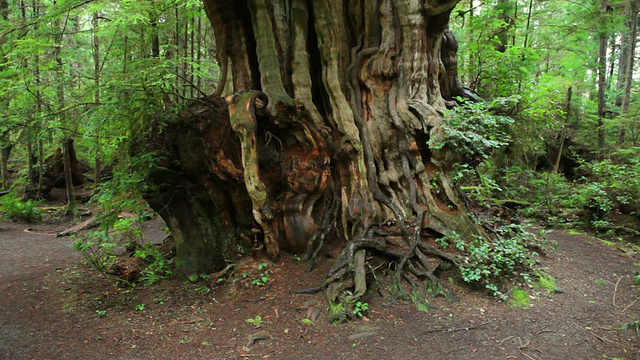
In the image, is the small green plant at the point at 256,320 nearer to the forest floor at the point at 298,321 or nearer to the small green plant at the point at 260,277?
the forest floor at the point at 298,321

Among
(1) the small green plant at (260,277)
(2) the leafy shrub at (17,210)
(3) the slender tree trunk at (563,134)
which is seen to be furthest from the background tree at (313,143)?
(2) the leafy shrub at (17,210)

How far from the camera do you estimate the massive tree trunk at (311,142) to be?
5.65 m

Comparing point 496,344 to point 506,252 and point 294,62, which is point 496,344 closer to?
point 506,252

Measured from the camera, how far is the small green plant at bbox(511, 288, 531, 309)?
14.4ft

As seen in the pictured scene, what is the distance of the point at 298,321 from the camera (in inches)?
173

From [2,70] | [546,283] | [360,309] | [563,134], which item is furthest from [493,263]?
[2,70]

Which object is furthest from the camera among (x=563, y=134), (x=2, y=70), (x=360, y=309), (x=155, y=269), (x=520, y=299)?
(x=563, y=134)

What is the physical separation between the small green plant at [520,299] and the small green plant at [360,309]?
183 cm

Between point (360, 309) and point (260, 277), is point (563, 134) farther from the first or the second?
point (260, 277)

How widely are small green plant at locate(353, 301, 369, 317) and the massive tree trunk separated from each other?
94cm

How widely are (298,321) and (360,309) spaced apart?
775 millimetres

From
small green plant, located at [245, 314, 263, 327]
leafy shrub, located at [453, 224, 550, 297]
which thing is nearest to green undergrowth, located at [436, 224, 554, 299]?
leafy shrub, located at [453, 224, 550, 297]

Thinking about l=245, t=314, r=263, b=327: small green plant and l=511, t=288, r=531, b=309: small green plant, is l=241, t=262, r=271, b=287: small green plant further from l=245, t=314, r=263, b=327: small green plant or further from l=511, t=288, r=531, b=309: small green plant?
l=511, t=288, r=531, b=309: small green plant

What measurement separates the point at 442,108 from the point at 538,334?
3910 millimetres
